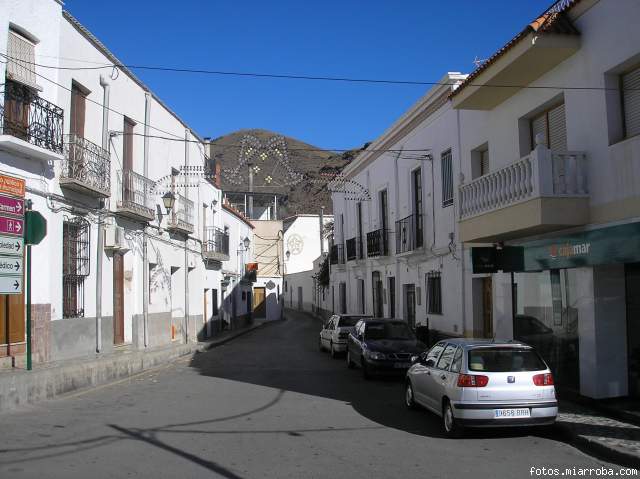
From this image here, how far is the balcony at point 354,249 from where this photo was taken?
29.2 metres

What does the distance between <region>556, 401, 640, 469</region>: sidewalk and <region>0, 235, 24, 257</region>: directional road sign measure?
31.4 ft

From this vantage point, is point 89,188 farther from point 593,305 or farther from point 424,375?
point 593,305

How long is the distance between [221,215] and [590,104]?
24.8 meters

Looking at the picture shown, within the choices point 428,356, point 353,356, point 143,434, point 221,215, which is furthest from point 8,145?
point 221,215

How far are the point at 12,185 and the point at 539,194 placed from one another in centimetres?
987

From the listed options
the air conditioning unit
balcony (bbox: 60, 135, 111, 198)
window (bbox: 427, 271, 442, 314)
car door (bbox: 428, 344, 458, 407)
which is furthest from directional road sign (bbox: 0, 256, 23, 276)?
window (bbox: 427, 271, 442, 314)

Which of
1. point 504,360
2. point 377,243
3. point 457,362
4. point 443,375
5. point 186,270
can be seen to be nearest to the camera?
point 504,360

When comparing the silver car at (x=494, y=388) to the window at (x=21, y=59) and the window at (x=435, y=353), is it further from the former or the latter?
the window at (x=21, y=59)

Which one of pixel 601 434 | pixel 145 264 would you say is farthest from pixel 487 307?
pixel 145 264

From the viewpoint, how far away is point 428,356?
33.9 ft

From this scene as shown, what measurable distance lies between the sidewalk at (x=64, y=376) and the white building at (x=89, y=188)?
1.02 m

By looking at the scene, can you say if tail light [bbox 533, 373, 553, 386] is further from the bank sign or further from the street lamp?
the street lamp

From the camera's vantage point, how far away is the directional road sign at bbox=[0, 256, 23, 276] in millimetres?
10961

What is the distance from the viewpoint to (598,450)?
7.80 meters
